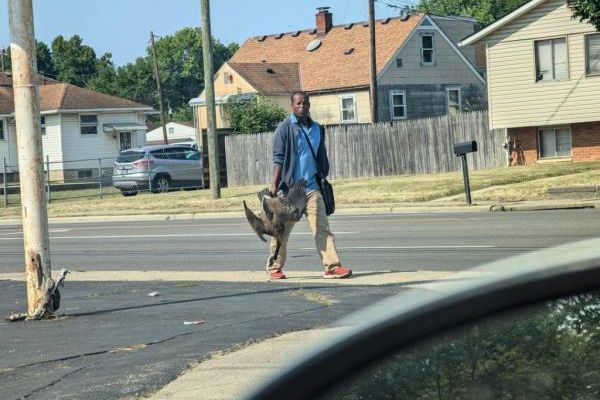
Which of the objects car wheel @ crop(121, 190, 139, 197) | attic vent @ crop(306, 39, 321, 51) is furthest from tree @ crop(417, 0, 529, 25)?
car wheel @ crop(121, 190, 139, 197)

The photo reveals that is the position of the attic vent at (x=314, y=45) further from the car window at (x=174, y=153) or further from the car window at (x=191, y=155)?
the car window at (x=174, y=153)

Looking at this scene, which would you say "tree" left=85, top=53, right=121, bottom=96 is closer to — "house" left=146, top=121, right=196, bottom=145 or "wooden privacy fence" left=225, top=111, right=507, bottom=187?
"house" left=146, top=121, right=196, bottom=145

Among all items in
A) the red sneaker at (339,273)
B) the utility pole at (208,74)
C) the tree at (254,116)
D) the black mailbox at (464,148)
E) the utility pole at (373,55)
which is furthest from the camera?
the tree at (254,116)

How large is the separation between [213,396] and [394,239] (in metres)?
9.51

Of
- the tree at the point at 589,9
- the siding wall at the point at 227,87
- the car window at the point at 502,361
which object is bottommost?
the car window at the point at 502,361

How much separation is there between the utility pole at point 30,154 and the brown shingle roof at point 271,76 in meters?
40.1

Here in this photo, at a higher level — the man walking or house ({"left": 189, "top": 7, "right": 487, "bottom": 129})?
house ({"left": 189, "top": 7, "right": 487, "bottom": 129})

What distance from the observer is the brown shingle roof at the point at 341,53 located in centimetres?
4766

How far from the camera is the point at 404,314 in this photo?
150 cm

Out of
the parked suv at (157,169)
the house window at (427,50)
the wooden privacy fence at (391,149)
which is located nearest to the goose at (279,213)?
the wooden privacy fence at (391,149)

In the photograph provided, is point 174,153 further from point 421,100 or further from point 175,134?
point 175,134

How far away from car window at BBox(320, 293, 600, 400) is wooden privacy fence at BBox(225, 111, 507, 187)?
3160 cm

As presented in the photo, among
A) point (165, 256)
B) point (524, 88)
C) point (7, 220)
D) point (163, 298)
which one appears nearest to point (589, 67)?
point (524, 88)

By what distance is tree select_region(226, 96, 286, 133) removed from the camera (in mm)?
40094
